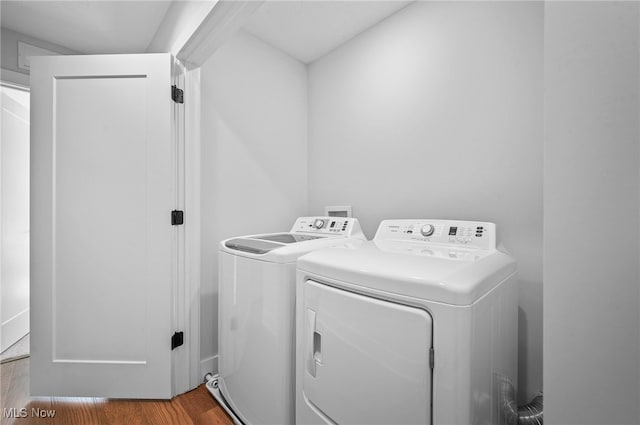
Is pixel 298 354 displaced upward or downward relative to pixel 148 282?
downward

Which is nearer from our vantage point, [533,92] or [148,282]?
[533,92]

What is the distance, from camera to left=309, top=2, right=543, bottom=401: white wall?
4.12 ft

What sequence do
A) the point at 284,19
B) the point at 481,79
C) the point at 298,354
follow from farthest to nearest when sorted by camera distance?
the point at 284,19, the point at 481,79, the point at 298,354

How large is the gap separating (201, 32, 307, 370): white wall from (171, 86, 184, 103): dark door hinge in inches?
6.7

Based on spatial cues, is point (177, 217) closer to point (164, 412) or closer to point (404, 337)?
point (164, 412)

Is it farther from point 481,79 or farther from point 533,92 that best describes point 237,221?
point 533,92

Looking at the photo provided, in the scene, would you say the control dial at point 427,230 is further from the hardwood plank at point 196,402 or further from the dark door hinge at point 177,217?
the hardwood plank at point 196,402

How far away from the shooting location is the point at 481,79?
1.39 m

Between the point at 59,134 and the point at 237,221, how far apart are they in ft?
3.54

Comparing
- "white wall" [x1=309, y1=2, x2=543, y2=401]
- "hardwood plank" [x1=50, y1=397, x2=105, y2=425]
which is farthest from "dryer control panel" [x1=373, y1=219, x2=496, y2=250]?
"hardwood plank" [x1=50, y1=397, x2=105, y2=425]

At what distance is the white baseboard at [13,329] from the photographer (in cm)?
203

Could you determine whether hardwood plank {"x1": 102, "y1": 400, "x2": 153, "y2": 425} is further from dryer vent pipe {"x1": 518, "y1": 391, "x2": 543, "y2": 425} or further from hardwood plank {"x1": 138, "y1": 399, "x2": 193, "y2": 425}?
dryer vent pipe {"x1": 518, "y1": 391, "x2": 543, "y2": 425}

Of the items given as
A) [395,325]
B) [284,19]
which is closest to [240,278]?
[395,325]

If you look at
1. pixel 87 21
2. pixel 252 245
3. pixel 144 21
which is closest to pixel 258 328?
pixel 252 245
